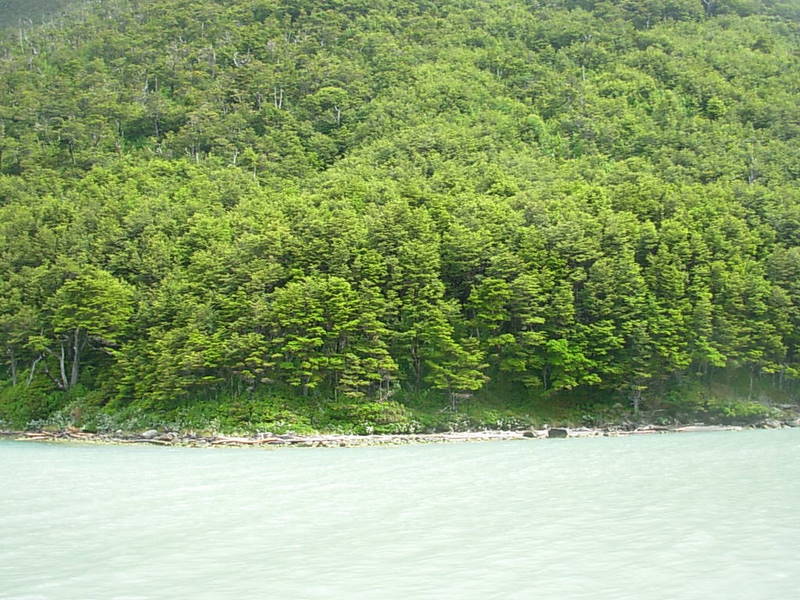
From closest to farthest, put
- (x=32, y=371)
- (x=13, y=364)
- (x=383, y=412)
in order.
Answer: (x=383, y=412)
(x=32, y=371)
(x=13, y=364)

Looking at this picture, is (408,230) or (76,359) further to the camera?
(408,230)

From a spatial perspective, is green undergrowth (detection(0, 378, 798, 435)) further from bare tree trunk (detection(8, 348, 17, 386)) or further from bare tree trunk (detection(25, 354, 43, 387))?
bare tree trunk (detection(8, 348, 17, 386))

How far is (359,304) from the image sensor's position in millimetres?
39656

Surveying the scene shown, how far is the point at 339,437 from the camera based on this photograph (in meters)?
35.1

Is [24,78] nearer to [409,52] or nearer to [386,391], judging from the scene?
[409,52]

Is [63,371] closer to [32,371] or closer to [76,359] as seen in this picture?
[76,359]

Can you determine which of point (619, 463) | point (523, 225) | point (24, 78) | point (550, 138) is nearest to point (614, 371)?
point (523, 225)

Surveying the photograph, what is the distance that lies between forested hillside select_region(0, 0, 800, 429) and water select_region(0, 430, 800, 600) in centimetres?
1790

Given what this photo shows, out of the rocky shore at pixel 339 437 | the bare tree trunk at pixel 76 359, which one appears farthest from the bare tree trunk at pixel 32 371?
the rocky shore at pixel 339 437

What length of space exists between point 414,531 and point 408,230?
34188mm

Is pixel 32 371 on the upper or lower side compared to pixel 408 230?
lower

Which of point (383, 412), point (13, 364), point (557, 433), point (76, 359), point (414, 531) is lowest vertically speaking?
point (414, 531)

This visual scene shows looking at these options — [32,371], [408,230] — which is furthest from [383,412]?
[32,371]

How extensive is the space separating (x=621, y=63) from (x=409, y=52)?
93.8 feet
